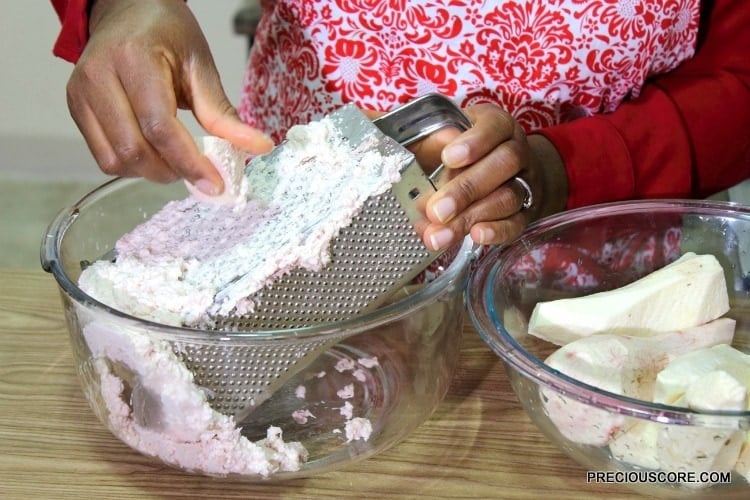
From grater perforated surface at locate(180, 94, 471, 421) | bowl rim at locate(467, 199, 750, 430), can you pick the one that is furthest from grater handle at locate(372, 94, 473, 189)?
bowl rim at locate(467, 199, 750, 430)

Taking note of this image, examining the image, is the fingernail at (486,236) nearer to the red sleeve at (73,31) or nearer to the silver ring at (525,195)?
the silver ring at (525,195)

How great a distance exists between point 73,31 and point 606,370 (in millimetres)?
690

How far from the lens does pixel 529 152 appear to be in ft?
3.00

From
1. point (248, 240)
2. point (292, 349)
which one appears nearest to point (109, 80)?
point (248, 240)

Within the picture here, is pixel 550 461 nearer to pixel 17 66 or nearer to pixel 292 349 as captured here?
pixel 292 349

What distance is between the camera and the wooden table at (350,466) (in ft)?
2.36

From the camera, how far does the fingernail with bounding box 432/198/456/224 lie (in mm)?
758

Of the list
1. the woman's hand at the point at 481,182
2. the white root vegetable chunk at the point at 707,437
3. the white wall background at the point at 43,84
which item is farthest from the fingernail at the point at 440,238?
the white wall background at the point at 43,84

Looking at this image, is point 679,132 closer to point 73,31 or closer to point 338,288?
point 338,288

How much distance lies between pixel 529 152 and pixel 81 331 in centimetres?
48

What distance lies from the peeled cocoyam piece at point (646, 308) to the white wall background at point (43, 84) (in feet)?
6.01

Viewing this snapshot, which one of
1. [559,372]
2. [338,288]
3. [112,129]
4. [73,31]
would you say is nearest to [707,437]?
[559,372]

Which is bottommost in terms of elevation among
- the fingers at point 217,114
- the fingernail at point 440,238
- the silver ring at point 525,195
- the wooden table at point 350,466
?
the wooden table at point 350,466

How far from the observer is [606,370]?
28.5 inches
